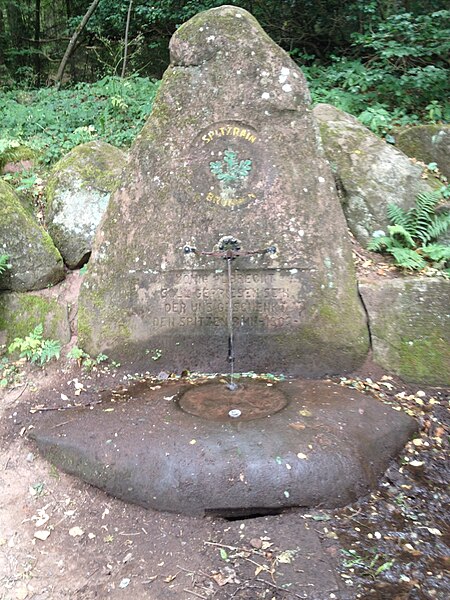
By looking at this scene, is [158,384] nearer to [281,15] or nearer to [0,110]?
[0,110]

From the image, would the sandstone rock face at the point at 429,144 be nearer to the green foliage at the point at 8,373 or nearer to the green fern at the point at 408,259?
the green fern at the point at 408,259

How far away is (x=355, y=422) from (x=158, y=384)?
1721 mm

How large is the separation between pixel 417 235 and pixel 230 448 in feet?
10.4

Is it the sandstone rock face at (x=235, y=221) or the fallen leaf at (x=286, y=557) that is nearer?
the fallen leaf at (x=286, y=557)

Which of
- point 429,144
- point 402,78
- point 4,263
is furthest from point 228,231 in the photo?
point 402,78

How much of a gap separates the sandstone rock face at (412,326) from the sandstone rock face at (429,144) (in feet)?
6.96

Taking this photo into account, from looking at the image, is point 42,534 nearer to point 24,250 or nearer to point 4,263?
point 4,263

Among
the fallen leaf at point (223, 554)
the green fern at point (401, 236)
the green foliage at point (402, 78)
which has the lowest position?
the fallen leaf at point (223, 554)

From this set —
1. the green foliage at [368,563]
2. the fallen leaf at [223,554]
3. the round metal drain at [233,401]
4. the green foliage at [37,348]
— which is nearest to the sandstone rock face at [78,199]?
the green foliage at [37,348]

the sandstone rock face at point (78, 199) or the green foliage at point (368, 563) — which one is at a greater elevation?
the sandstone rock face at point (78, 199)

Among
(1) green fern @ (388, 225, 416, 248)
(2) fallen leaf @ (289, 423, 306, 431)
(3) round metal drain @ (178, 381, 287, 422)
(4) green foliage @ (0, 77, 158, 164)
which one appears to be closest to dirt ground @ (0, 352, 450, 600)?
(2) fallen leaf @ (289, 423, 306, 431)

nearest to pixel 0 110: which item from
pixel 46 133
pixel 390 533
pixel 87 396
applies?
pixel 46 133

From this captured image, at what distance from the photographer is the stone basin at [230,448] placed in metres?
3.22

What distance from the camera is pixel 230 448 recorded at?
3355 millimetres
